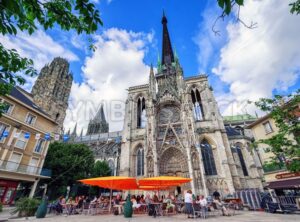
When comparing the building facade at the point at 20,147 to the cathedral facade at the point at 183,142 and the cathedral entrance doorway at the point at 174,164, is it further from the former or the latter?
the cathedral entrance doorway at the point at 174,164

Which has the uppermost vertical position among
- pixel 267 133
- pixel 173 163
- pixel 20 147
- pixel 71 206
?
pixel 267 133

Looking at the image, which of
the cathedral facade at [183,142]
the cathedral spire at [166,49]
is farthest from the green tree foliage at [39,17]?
the cathedral spire at [166,49]

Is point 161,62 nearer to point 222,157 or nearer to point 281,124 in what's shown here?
point 222,157

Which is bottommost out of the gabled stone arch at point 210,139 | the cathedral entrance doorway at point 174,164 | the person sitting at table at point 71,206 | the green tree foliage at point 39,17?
the person sitting at table at point 71,206

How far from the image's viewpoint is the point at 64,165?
786 inches

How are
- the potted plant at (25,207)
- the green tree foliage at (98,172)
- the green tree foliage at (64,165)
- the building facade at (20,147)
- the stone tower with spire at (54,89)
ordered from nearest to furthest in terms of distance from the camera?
the potted plant at (25,207) → the building facade at (20,147) → the green tree foliage at (64,165) → the green tree foliage at (98,172) → the stone tower with spire at (54,89)

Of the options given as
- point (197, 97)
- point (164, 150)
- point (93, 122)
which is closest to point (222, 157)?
point (164, 150)

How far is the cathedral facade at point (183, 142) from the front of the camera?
19.0 meters

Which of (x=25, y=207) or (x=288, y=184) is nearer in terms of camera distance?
(x=25, y=207)

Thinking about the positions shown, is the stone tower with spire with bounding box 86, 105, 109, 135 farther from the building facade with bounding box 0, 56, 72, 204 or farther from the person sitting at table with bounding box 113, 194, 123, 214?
the person sitting at table with bounding box 113, 194, 123, 214

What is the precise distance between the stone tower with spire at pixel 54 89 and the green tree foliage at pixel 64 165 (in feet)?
74.8

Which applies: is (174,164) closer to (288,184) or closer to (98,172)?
(288,184)

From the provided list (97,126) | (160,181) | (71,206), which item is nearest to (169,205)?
(160,181)

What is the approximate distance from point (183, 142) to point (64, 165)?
15.9 metres
